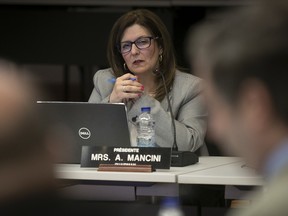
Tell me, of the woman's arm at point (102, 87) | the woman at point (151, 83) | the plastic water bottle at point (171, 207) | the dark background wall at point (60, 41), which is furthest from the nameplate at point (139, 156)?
the dark background wall at point (60, 41)

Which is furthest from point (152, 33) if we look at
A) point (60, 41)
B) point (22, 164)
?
point (60, 41)

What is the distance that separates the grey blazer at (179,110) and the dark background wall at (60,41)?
9.57ft

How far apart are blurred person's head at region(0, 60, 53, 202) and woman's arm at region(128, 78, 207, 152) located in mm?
2274

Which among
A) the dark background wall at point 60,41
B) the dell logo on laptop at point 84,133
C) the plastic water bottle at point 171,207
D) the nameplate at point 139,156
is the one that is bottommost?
the plastic water bottle at point 171,207

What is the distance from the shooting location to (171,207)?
2.97 meters

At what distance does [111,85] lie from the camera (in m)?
3.40

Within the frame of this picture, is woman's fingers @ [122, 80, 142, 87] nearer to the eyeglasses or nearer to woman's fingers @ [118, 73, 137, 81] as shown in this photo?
woman's fingers @ [118, 73, 137, 81]

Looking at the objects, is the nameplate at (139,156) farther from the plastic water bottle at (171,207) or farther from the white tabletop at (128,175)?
the plastic water bottle at (171,207)

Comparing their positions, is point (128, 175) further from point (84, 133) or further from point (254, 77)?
point (254, 77)

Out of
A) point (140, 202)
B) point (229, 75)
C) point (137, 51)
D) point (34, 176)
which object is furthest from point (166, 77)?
point (34, 176)

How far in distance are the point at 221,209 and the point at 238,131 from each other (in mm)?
2002

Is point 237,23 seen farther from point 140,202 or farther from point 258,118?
point 140,202

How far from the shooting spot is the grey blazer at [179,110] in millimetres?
3105

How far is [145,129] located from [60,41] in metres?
3.53
